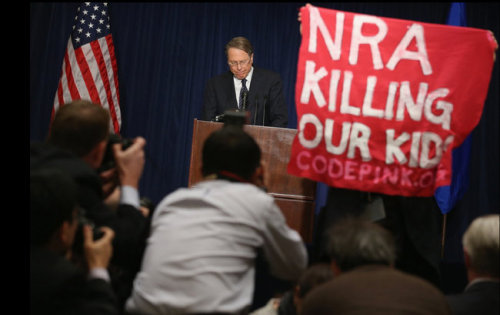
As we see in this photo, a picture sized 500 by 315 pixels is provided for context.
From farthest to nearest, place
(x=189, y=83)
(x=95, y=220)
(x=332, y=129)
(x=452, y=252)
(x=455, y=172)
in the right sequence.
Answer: (x=189, y=83)
(x=452, y=252)
(x=455, y=172)
(x=332, y=129)
(x=95, y=220)

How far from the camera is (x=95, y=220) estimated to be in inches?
63.7

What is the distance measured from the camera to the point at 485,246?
1.71m

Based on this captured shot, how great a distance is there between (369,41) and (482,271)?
1247 mm

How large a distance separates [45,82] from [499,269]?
469 cm

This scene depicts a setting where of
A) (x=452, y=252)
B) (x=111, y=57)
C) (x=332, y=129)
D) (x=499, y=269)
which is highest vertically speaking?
(x=111, y=57)

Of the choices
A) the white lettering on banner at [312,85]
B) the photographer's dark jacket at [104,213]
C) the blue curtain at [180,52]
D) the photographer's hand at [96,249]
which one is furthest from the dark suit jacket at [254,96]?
the photographer's hand at [96,249]

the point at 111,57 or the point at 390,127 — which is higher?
the point at 111,57

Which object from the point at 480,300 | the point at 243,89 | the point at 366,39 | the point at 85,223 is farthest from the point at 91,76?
the point at 480,300

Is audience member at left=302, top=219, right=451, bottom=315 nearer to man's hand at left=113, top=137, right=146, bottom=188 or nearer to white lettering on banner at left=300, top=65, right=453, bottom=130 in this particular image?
man's hand at left=113, top=137, right=146, bottom=188

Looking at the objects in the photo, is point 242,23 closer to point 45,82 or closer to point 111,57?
point 111,57

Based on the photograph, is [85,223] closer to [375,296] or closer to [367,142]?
[375,296]

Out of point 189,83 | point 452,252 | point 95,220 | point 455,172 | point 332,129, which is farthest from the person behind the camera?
point 189,83

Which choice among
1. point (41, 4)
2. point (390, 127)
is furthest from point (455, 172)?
point (41, 4)

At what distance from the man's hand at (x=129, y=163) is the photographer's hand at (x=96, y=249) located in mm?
324
